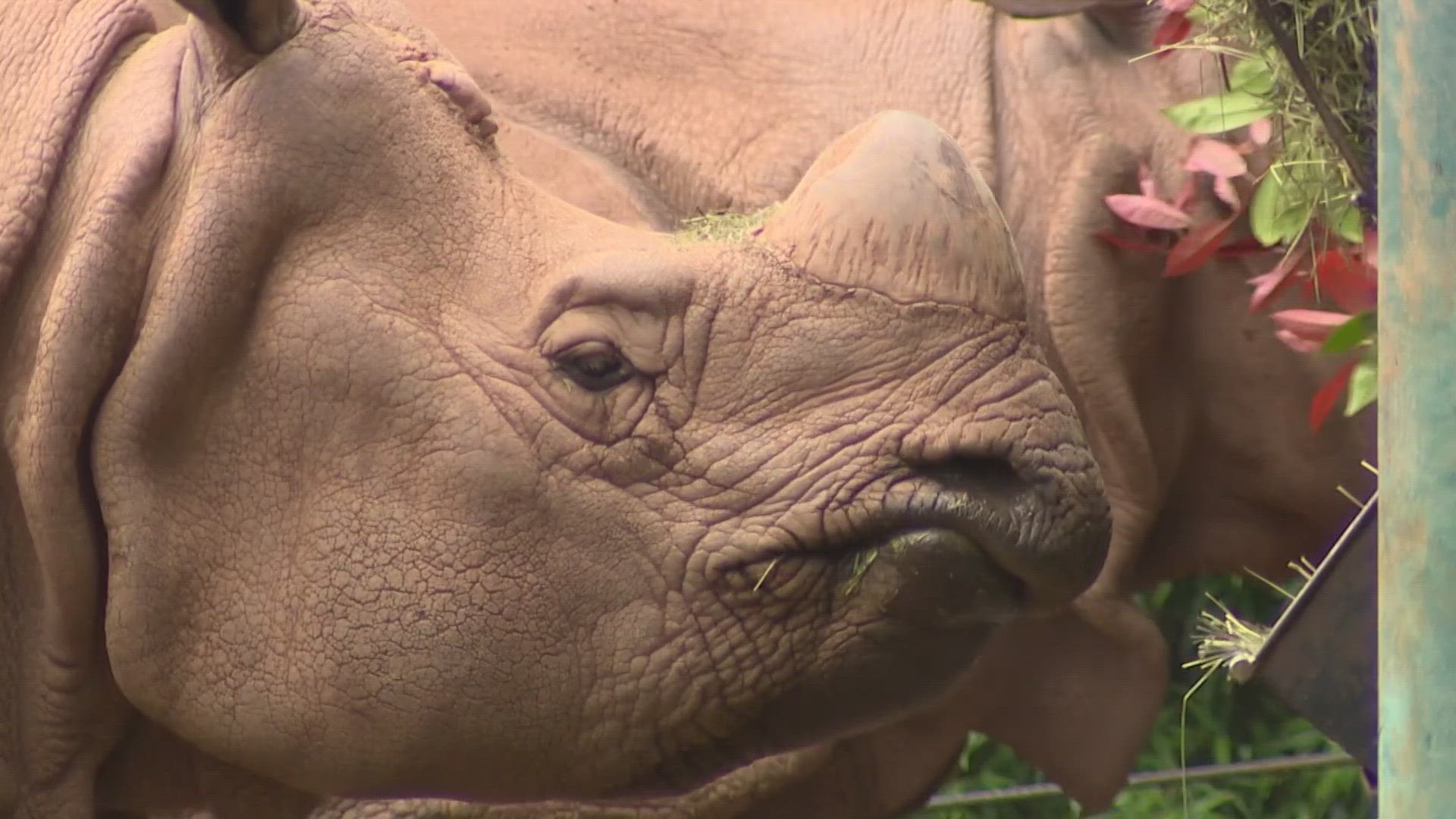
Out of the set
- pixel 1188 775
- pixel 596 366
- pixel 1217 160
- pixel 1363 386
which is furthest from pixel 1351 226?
pixel 1188 775

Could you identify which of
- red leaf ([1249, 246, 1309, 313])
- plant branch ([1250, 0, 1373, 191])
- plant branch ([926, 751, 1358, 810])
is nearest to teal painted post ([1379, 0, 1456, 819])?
plant branch ([1250, 0, 1373, 191])

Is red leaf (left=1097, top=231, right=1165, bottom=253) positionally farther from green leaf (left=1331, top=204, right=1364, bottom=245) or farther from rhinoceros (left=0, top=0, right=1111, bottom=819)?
rhinoceros (left=0, top=0, right=1111, bottom=819)

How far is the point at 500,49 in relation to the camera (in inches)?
93.9

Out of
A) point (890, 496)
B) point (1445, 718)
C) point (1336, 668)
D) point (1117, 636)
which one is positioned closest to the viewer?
point (1445, 718)

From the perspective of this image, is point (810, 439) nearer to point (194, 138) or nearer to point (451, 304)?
point (451, 304)

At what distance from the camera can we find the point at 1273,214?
231 cm

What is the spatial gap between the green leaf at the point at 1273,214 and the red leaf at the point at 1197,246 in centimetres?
5

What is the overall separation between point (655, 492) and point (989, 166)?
0.94 meters

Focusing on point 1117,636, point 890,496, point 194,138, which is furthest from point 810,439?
point 1117,636

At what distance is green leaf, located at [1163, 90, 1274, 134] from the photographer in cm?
222

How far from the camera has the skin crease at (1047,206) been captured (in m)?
2.40

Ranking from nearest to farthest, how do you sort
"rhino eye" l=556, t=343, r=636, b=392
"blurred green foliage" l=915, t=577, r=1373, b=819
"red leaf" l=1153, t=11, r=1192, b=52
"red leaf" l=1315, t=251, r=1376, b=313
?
"rhino eye" l=556, t=343, r=636, b=392, "red leaf" l=1315, t=251, r=1376, b=313, "red leaf" l=1153, t=11, r=1192, b=52, "blurred green foliage" l=915, t=577, r=1373, b=819

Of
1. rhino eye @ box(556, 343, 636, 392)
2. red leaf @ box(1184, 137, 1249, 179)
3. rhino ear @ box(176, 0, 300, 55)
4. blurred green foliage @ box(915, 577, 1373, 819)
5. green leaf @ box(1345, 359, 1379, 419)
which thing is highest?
rhino ear @ box(176, 0, 300, 55)

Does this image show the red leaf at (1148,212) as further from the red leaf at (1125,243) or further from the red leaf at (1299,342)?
the red leaf at (1299,342)
